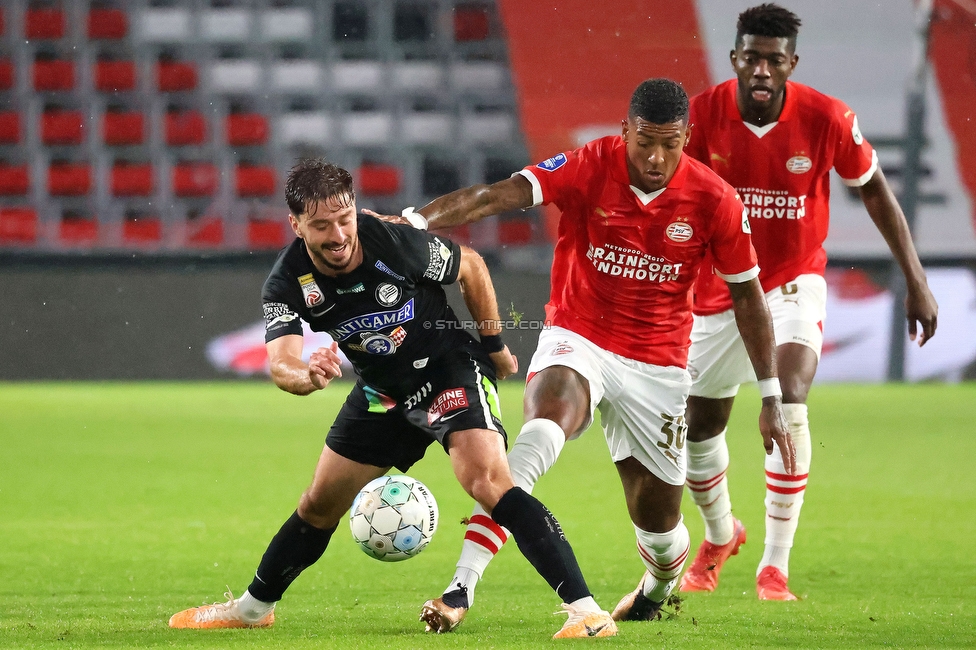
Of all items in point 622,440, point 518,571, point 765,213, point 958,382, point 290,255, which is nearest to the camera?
point 290,255

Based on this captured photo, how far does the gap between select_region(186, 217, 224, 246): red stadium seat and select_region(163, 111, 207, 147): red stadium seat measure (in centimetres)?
179

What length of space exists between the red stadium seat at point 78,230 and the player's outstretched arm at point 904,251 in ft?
46.5

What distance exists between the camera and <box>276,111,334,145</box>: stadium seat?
1881 cm

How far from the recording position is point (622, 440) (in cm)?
428

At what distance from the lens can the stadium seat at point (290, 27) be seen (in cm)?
1909

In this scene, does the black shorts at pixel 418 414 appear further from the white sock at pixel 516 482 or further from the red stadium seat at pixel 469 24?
the red stadium seat at pixel 469 24

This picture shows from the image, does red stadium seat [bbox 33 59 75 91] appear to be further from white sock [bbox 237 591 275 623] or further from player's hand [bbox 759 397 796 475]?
player's hand [bbox 759 397 796 475]

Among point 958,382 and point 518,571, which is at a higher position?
point 518,571

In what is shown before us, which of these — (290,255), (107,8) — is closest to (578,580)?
(290,255)

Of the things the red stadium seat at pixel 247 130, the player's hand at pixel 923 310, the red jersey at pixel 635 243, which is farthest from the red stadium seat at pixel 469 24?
the red jersey at pixel 635 243

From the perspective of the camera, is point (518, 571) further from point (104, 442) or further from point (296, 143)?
point (296, 143)

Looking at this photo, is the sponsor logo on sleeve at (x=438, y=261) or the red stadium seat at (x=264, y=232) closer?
the sponsor logo on sleeve at (x=438, y=261)

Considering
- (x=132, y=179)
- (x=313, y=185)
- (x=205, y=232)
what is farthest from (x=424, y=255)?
(x=132, y=179)

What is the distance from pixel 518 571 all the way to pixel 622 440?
1490 mm
